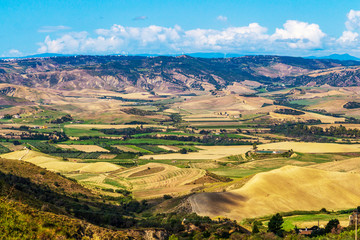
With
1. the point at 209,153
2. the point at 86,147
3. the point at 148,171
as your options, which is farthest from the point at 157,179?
the point at 86,147

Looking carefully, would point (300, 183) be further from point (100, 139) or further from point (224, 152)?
point (100, 139)

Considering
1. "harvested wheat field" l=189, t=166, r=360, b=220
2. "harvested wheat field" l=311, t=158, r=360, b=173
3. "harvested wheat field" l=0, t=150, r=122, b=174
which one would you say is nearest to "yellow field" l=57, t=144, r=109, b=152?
"harvested wheat field" l=0, t=150, r=122, b=174

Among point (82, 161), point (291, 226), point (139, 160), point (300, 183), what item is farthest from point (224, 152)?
point (291, 226)

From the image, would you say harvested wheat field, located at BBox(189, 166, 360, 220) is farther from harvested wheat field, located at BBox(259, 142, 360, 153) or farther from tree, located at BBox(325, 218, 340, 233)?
harvested wheat field, located at BBox(259, 142, 360, 153)

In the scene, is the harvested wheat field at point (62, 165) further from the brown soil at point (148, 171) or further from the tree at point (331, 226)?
the tree at point (331, 226)

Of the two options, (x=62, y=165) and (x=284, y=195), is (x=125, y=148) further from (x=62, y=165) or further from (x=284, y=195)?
(x=284, y=195)

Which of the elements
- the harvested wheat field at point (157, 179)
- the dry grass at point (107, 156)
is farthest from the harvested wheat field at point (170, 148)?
the harvested wheat field at point (157, 179)
